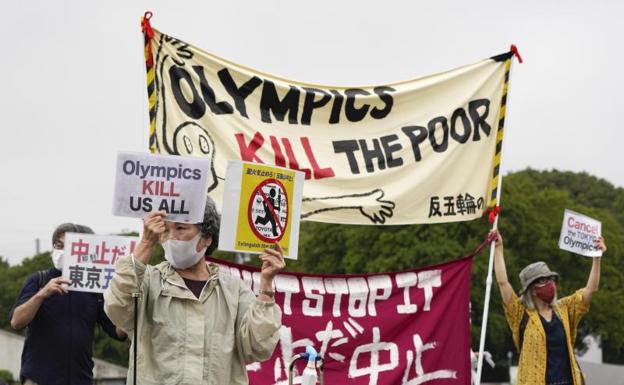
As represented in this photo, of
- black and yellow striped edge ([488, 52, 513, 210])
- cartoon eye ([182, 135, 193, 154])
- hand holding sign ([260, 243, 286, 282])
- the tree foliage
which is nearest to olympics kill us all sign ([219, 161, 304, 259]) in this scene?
hand holding sign ([260, 243, 286, 282])

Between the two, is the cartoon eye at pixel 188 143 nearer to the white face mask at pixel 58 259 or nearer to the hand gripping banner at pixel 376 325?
the hand gripping banner at pixel 376 325

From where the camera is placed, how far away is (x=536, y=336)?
27.2ft

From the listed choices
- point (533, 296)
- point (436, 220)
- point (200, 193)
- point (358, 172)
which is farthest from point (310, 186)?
point (200, 193)

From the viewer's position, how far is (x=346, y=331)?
8508mm

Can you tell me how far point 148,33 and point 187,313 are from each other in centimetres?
334

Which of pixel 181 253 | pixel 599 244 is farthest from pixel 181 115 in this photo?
pixel 599 244

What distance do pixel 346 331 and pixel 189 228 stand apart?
3247 mm

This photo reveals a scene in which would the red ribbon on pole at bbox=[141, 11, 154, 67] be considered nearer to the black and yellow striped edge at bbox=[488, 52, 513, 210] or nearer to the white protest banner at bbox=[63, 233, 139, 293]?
the white protest banner at bbox=[63, 233, 139, 293]

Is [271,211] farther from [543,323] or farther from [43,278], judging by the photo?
[543,323]

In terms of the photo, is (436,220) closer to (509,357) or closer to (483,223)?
(483,223)

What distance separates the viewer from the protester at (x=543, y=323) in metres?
8.30

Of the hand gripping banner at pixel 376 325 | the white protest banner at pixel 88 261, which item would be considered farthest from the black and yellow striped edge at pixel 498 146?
the white protest banner at pixel 88 261

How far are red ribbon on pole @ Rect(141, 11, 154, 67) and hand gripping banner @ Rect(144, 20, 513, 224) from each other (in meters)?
0.01

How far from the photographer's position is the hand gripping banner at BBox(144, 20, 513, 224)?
8.24 metres
